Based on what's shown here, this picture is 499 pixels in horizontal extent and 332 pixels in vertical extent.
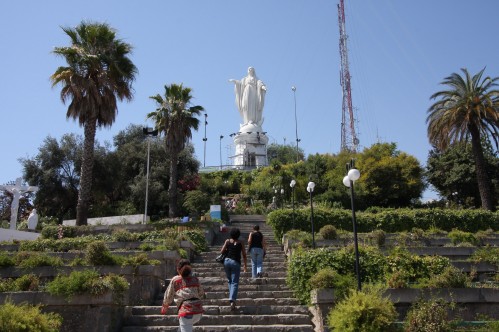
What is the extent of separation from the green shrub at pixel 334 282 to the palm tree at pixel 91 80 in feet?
59.6

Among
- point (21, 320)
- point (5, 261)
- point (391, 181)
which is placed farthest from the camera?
point (391, 181)

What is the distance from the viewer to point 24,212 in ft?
135

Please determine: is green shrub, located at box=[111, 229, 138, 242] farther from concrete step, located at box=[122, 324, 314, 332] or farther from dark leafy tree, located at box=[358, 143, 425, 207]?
dark leafy tree, located at box=[358, 143, 425, 207]

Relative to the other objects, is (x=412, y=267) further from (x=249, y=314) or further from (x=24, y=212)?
(x=24, y=212)

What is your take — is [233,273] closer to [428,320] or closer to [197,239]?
[428,320]

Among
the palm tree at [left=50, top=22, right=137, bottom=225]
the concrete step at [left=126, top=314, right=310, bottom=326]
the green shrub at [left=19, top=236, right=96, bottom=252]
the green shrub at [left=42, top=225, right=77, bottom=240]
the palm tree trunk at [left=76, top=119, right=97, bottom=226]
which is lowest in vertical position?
the concrete step at [left=126, top=314, right=310, bottom=326]

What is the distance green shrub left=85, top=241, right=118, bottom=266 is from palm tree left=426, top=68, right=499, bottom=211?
22.8 metres

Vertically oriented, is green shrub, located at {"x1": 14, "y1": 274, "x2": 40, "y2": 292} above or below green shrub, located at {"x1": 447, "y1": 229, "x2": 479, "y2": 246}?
below

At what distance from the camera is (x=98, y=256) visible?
12.2 m

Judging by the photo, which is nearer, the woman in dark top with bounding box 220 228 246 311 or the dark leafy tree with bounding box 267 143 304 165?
the woman in dark top with bounding box 220 228 246 311

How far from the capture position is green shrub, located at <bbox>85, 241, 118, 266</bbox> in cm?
1219

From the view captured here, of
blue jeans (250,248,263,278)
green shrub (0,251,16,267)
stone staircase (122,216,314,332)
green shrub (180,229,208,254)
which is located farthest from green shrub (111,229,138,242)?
blue jeans (250,248,263,278)

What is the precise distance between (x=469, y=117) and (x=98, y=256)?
23.5 m

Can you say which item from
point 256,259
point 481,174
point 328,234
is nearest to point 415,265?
point 256,259
